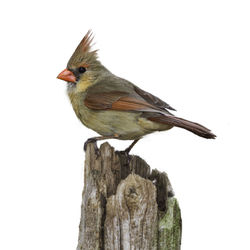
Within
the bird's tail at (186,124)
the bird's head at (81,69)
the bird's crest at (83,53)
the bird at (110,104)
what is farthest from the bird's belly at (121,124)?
the bird's crest at (83,53)

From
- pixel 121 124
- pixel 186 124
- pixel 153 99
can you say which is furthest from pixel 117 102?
pixel 186 124

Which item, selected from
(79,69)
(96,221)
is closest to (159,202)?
(96,221)

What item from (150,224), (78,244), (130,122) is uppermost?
(130,122)

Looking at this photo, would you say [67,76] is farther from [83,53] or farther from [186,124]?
[186,124]

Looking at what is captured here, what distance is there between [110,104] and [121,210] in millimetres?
986

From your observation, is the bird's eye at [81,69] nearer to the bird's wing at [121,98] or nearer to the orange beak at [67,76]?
the orange beak at [67,76]

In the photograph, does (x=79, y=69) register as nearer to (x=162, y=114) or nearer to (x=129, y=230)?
(x=162, y=114)

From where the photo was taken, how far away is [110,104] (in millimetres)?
4133

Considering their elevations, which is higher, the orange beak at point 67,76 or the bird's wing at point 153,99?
the orange beak at point 67,76

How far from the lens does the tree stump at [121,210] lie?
3.66m

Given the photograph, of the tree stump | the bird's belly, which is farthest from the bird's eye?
the tree stump

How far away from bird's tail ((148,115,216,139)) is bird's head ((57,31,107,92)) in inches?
31.5

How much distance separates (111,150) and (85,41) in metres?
1.11

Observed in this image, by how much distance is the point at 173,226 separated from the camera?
3.83 m
